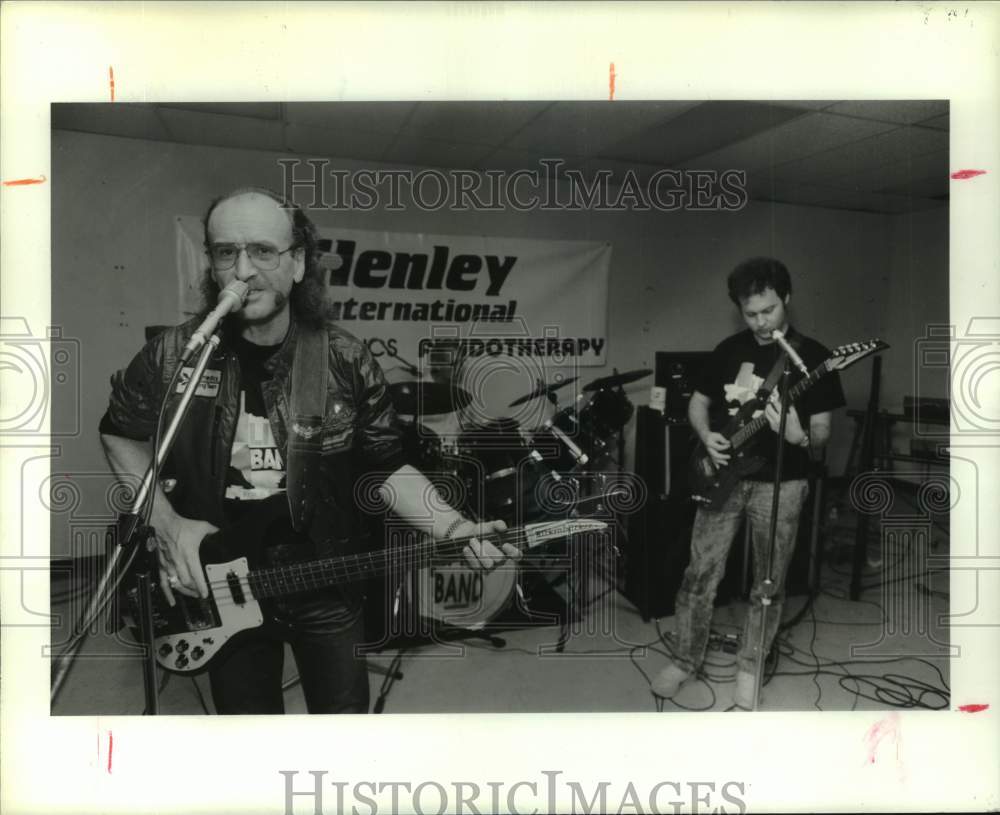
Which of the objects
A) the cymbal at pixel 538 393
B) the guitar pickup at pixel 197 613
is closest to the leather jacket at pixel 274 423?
the guitar pickup at pixel 197 613

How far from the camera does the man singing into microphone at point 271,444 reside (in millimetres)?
1735

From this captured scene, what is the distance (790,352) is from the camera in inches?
76.0

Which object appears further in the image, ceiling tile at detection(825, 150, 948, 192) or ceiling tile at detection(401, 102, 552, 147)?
ceiling tile at detection(825, 150, 948, 192)

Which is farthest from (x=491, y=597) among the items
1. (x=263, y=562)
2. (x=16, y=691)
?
(x=16, y=691)

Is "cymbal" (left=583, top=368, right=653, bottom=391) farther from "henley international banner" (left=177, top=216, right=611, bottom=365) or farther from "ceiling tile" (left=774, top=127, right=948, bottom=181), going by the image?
"ceiling tile" (left=774, top=127, right=948, bottom=181)

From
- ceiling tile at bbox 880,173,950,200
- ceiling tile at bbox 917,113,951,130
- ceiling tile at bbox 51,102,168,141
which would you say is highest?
ceiling tile at bbox 917,113,951,130

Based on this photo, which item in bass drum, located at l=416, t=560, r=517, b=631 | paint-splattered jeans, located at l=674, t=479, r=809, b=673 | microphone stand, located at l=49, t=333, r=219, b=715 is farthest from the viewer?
paint-splattered jeans, located at l=674, t=479, r=809, b=673

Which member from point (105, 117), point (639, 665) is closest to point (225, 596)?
point (639, 665)

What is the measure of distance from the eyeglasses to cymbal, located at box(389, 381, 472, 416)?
50 centimetres

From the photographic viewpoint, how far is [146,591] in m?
1.64

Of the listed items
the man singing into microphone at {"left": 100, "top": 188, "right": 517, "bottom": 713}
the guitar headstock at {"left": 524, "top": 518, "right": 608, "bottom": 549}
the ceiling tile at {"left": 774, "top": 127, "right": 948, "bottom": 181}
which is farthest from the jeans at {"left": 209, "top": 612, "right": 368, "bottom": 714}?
the ceiling tile at {"left": 774, "top": 127, "right": 948, "bottom": 181}

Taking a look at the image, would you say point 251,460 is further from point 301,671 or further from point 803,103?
point 803,103

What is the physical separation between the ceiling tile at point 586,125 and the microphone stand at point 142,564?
3.56ft

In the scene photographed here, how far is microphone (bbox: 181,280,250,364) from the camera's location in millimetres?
1723
